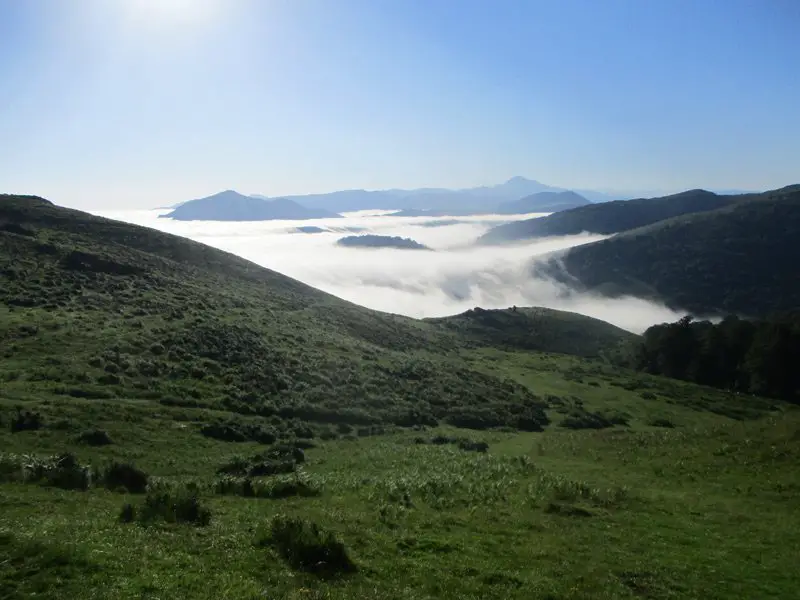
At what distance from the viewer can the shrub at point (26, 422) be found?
77.8 feet

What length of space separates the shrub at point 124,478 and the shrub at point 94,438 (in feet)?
20.9

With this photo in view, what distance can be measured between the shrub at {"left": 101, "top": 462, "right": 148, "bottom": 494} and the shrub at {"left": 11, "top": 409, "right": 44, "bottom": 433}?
26.8 feet

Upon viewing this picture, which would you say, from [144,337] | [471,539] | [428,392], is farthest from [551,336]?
[471,539]

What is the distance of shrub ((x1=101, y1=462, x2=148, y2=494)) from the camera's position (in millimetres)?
17656

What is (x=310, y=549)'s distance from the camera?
12.6 m

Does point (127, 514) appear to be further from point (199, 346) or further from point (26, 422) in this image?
point (199, 346)

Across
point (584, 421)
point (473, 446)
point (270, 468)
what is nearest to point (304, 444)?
point (270, 468)

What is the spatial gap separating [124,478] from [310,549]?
8.61 m

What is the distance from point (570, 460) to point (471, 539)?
49.7 feet

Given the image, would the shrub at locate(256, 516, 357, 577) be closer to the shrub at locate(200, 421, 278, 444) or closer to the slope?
the shrub at locate(200, 421, 278, 444)

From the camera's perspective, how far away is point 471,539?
15.5 m

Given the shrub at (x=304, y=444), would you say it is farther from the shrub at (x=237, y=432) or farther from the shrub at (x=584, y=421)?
the shrub at (x=584, y=421)

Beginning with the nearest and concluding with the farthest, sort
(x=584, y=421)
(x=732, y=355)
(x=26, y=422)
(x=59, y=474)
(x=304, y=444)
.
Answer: (x=59, y=474)
(x=26, y=422)
(x=304, y=444)
(x=584, y=421)
(x=732, y=355)

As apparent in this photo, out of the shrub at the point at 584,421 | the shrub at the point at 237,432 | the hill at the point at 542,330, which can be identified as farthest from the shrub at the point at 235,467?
the hill at the point at 542,330
